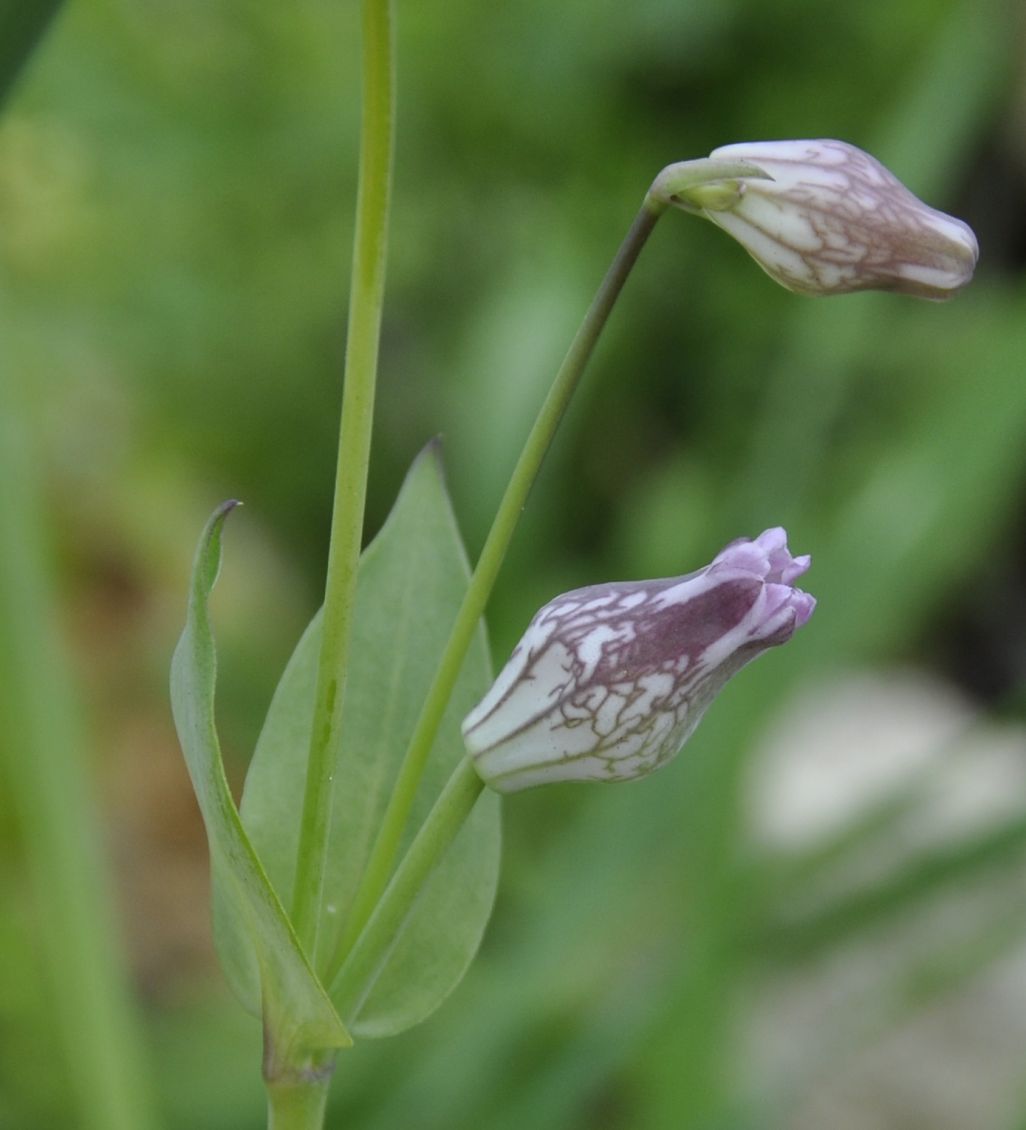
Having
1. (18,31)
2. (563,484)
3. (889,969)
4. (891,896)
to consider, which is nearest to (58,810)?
(891,896)

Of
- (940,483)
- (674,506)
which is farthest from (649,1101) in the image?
(674,506)

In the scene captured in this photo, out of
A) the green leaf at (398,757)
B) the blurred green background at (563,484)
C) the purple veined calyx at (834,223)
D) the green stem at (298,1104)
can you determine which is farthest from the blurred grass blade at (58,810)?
the purple veined calyx at (834,223)

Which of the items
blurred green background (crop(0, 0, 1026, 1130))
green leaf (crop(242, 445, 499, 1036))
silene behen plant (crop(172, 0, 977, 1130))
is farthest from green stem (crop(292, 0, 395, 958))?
blurred green background (crop(0, 0, 1026, 1130))

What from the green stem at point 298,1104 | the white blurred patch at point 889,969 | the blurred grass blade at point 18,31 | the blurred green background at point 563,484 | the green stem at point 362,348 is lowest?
the white blurred patch at point 889,969

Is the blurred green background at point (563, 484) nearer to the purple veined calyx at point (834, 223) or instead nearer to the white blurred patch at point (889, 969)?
the white blurred patch at point (889, 969)

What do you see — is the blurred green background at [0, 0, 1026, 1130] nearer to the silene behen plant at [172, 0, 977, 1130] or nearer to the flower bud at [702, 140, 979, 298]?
the silene behen plant at [172, 0, 977, 1130]

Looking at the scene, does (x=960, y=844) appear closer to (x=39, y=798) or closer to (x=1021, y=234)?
(x=39, y=798)
